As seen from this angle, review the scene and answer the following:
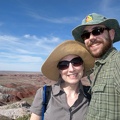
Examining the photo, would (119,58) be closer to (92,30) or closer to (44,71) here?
(92,30)

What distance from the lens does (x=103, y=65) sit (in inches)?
144

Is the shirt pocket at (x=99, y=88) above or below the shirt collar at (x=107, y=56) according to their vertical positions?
below

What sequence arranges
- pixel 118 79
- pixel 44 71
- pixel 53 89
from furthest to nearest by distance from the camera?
1. pixel 44 71
2. pixel 53 89
3. pixel 118 79

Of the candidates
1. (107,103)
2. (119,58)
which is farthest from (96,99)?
(119,58)

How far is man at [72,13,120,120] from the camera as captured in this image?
331 cm

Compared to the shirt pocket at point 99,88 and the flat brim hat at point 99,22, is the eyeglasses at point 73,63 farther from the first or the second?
the shirt pocket at point 99,88

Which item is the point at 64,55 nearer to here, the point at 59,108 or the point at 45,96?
the point at 45,96

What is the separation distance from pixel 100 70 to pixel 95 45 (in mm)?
469

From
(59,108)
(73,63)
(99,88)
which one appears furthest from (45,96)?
(99,88)

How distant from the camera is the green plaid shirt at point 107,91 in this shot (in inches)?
129

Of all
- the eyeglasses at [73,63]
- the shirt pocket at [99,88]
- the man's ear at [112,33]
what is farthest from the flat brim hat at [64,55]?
the shirt pocket at [99,88]

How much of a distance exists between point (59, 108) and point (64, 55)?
3.17 feet

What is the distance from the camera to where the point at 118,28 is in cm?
440

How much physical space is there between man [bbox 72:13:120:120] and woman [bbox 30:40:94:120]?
325mm
